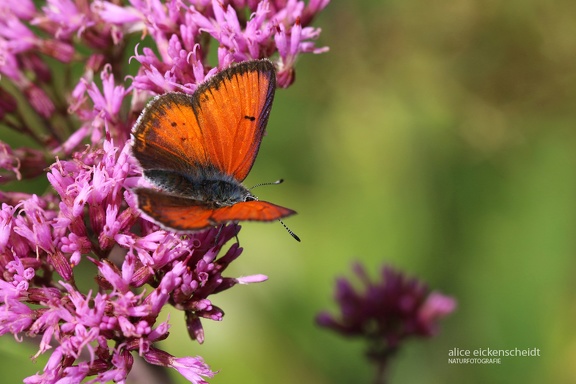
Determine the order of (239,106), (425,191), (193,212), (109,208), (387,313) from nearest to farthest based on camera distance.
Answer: (193,212), (109,208), (239,106), (387,313), (425,191)

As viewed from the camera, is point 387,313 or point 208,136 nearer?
point 208,136

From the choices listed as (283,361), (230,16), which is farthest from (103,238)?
(283,361)

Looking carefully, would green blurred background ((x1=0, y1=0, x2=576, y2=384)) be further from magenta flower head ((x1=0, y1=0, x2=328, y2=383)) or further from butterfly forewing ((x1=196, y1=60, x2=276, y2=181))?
butterfly forewing ((x1=196, y1=60, x2=276, y2=181))

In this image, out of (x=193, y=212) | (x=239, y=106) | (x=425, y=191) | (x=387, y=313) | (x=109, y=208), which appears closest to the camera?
(x=193, y=212)

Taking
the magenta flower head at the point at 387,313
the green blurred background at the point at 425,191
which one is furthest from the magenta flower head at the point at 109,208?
the green blurred background at the point at 425,191

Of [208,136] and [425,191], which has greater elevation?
[425,191]

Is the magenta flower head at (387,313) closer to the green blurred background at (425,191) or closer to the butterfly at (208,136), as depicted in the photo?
the green blurred background at (425,191)

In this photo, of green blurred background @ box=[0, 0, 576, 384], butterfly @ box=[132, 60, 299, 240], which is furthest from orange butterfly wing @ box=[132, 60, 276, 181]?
green blurred background @ box=[0, 0, 576, 384]

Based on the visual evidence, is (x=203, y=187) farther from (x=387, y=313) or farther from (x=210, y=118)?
(x=387, y=313)

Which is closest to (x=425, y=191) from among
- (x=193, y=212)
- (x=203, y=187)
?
(x=203, y=187)
